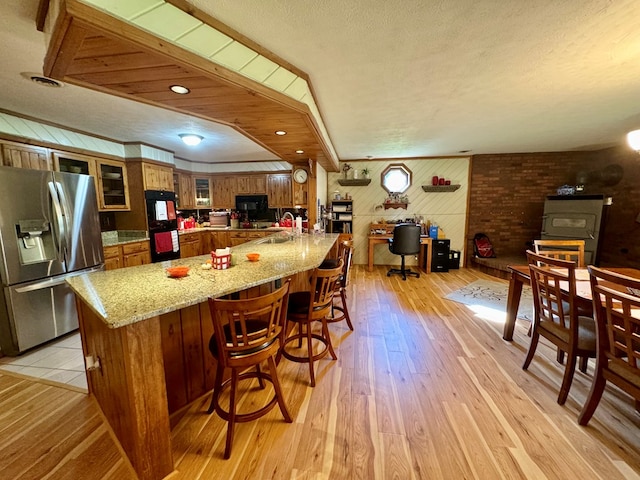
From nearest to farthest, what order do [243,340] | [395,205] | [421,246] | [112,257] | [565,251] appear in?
[243,340], [565,251], [112,257], [421,246], [395,205]

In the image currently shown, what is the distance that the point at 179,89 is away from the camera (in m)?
1.71

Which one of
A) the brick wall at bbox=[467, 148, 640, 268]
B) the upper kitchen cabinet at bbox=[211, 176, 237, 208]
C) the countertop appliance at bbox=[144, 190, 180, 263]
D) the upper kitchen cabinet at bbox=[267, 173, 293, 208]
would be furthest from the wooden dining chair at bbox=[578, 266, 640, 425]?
the upper kitchen cabinet at bbox=[211, 176, 237, 208]

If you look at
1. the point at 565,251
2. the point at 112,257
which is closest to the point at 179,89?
the point at 112,257

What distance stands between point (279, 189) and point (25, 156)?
12.9 ft

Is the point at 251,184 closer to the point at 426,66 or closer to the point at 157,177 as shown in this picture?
the point at 157,177

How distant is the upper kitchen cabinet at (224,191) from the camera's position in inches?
241

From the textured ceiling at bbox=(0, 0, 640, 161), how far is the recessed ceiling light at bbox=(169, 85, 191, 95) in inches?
19.4

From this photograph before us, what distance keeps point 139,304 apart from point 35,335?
2353 millimetres

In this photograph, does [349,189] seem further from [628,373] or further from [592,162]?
[628,373]

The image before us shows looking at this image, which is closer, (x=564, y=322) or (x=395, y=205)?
(x=564, y=322)

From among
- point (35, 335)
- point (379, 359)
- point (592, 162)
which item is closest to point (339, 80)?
point (379, 359)

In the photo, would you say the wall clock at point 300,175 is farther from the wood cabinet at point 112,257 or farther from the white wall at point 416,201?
the wood cabinet at point 112,257

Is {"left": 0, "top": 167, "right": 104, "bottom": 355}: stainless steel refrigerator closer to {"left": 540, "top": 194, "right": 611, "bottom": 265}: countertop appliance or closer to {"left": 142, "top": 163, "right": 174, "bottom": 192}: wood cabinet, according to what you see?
{"left": 142, "top": 163, "right": 174, "bottom": 192}: wood cabinet

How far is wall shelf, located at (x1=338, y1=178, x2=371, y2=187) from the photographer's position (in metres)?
5.80
